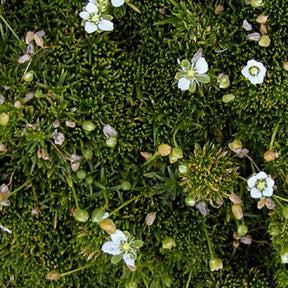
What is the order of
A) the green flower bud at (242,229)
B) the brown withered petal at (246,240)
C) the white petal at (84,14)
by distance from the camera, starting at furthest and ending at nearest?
the brown withered petal at (246,240) → the green flower bud at (242,229) → the white petal at (84,14)

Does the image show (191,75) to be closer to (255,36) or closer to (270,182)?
(255,36)

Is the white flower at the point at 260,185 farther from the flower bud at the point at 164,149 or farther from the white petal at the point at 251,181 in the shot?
the flower bud at the point at 164,149

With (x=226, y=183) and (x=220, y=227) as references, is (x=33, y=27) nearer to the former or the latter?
(x=226, y=183)

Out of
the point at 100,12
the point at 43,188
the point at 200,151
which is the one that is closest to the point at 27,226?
the point at 43,188

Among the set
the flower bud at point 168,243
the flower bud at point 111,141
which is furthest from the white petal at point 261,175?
the flower bud at point 111,141

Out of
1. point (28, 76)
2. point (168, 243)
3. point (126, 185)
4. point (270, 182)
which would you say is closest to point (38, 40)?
point (28, 76)

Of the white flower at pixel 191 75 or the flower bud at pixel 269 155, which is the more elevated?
the white flower at pixel 191 75
